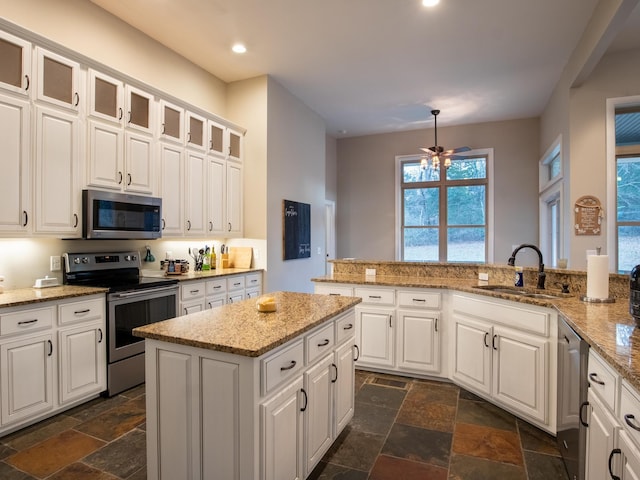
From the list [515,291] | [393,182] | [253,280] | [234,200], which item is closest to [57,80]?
[234,200]

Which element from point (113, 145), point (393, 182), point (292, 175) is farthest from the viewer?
point (393, 182)

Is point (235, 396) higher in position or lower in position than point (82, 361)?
higher

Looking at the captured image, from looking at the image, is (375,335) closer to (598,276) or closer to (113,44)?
(598,276)

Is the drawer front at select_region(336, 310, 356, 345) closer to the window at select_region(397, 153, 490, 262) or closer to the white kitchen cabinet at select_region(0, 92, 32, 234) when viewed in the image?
the white kitchen cabinet at select_region(0, 92, 32, 234)

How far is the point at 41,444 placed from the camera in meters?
2.31

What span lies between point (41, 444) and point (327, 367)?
1890 mm

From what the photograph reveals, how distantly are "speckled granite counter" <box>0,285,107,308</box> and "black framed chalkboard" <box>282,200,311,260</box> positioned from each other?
8.63ft

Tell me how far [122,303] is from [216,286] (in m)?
1.12

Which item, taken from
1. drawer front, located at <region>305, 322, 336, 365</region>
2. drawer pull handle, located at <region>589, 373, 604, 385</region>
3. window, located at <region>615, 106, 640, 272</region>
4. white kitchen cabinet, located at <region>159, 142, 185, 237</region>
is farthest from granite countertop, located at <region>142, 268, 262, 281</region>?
window, located at <region>615, 106, 640, 272</region>

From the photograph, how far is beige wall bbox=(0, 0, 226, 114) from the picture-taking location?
2953 millimetres

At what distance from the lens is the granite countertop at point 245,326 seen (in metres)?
1.49

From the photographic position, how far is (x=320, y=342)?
1.96 m

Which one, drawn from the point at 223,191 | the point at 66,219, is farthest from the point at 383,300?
the point at 66,219

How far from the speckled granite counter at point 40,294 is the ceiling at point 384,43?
257 cm
